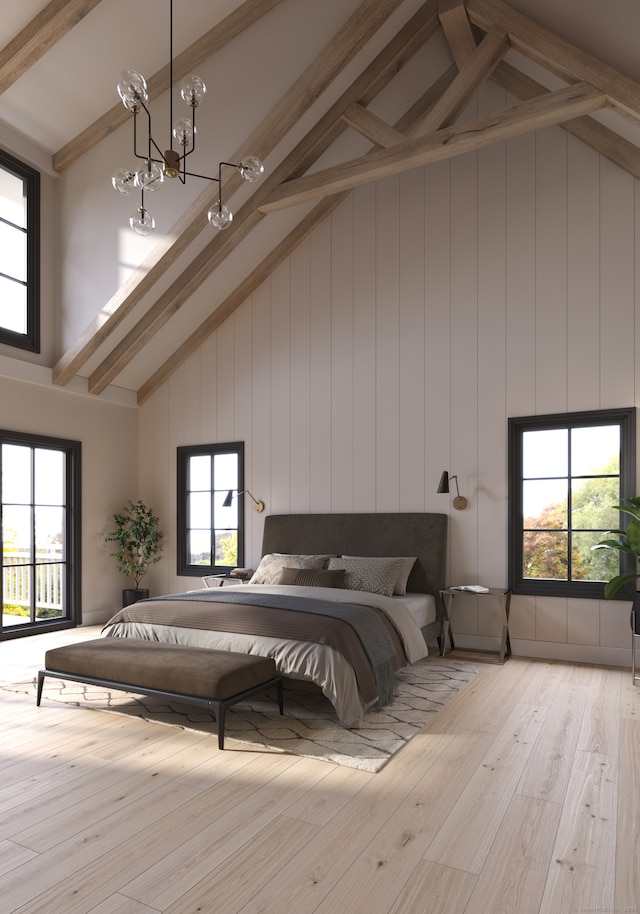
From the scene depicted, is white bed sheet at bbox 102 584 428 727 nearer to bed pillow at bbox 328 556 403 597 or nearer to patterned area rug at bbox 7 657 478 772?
patterned area rug at bbox 7 657 478 772

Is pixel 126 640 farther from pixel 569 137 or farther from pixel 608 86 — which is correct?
pixel 569 137

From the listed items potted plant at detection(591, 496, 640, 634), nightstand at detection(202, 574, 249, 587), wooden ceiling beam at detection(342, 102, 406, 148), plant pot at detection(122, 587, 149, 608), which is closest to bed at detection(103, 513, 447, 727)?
nightstand at detection(202, 574, 249, 587)

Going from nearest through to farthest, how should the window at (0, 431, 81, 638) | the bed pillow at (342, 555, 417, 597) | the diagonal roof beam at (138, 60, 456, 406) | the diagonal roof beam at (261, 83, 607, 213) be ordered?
the diagonal roof beam at (261, 83, 607, 213) < the bed pillow at (342, 555, 417, 597) < the diagonal roof beam at (138, 60, 456, 406) < the window at (0, 431, 81, 638)

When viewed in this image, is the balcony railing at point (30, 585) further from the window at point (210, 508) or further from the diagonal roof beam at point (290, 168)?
the diagonal roof beam at point (290, 168)

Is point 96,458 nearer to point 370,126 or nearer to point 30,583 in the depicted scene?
point 30,583

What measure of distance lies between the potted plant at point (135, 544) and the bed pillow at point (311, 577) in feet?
Answer: 7.95

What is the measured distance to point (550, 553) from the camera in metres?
5.48

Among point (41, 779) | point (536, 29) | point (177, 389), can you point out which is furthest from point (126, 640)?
point (536, 29)

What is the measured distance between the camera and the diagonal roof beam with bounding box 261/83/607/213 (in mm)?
4398

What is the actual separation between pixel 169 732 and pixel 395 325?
13.7 feet

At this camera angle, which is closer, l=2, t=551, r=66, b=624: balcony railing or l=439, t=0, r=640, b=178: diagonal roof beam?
l=439, t=0, r=640, b=178: diagonal roof beam

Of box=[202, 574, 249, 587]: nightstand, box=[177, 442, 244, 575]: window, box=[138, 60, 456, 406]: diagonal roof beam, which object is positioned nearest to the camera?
box=[138, 60, 456, 406]: diagonal roof beam

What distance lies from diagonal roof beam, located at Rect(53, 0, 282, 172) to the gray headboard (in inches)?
158

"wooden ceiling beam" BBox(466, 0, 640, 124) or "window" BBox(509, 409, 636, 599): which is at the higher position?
"wooden ceiling beam" BBox(466, 0, 640, 124)
